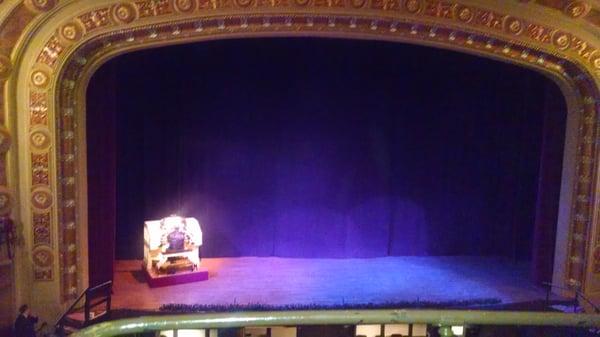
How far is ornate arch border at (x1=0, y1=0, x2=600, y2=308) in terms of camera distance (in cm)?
651

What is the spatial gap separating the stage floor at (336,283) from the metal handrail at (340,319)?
620cm

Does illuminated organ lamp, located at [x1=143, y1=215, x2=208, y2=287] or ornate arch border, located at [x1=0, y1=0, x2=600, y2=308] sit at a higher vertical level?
ornate arch border, located at [x1=0, y1=0, x2=600, y2=308]

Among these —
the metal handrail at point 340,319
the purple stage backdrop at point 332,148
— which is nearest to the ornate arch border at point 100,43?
the purple stage backdrop at point 332,148

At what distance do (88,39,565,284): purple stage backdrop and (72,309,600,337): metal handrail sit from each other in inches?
285

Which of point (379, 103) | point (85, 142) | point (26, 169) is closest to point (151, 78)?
point (85, 142)

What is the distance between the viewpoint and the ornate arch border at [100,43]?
6.51m

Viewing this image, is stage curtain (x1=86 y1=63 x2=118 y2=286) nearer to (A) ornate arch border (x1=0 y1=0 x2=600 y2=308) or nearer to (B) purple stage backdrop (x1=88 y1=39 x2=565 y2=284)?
(A) ornate arch border (x1=0 y1=0 x2=600 y2=308)

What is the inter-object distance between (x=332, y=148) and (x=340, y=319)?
25.5 ft

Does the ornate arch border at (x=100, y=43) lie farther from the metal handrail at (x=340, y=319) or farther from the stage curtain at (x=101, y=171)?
the metal handrail at (x=340, y=319)

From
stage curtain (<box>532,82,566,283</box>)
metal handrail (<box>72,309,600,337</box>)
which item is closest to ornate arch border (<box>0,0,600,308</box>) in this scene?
stage curtain (<box>532,82,566,283</box>)

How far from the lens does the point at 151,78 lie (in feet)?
28.1

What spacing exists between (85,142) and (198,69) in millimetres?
2181

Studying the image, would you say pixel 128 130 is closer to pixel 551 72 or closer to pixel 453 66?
pixel 453 66

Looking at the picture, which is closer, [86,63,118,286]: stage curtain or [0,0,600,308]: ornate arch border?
[0,0,600,308]: ornate arch border
